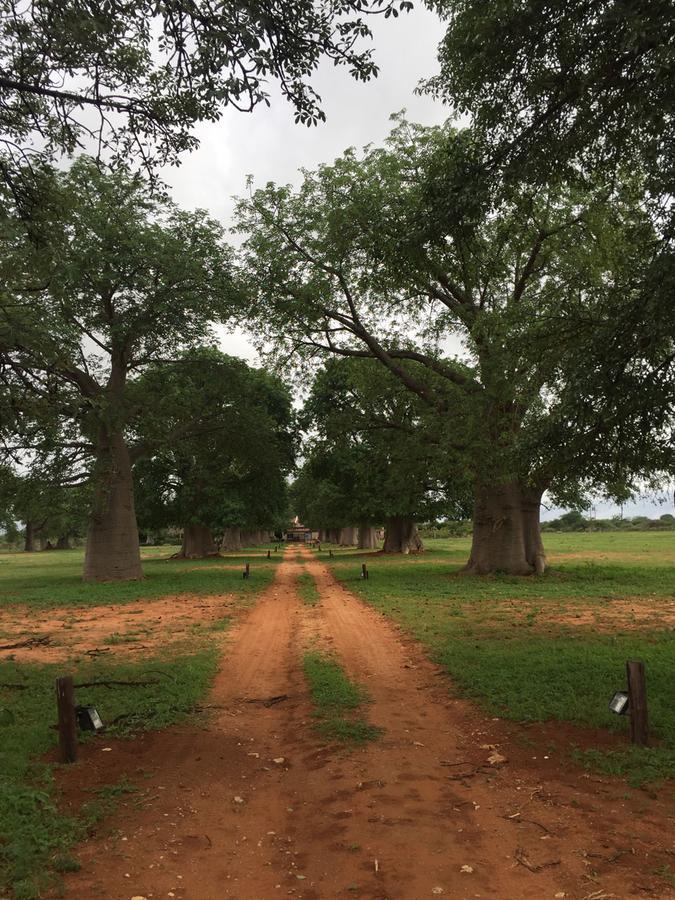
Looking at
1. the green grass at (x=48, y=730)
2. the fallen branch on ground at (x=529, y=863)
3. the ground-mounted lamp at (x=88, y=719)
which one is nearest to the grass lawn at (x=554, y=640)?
the fallen branch on ground at (x=529, y=863)

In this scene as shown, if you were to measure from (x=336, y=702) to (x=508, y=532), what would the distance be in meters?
16.8

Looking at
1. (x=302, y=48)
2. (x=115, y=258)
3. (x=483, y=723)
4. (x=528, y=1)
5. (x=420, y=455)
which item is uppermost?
(x=115, y=258)

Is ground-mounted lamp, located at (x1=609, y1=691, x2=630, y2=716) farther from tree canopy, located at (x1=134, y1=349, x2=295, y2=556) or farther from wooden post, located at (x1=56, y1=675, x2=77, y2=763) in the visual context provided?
tree canopy, located at (x1=134, y1=349, x2=295, y2=556)

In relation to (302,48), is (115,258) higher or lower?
higher

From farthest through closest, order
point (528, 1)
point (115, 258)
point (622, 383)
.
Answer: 1. point (115, 258)
2. point (622, 383)
3. point (528, 1)

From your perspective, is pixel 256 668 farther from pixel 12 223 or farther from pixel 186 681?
pixel 12 223

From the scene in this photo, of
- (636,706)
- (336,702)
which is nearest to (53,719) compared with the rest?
(336,702)

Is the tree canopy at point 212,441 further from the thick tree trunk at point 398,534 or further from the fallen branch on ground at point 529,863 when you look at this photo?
the fallen branch on ground at point 529,863

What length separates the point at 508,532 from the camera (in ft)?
74.9

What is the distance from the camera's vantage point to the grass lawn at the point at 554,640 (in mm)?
6715

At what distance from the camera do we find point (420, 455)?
22.2m

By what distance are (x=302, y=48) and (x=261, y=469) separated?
23.3 m

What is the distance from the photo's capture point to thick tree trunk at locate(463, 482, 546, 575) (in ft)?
74.2

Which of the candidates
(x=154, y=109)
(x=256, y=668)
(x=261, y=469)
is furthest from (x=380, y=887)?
(x=261, y=469)
